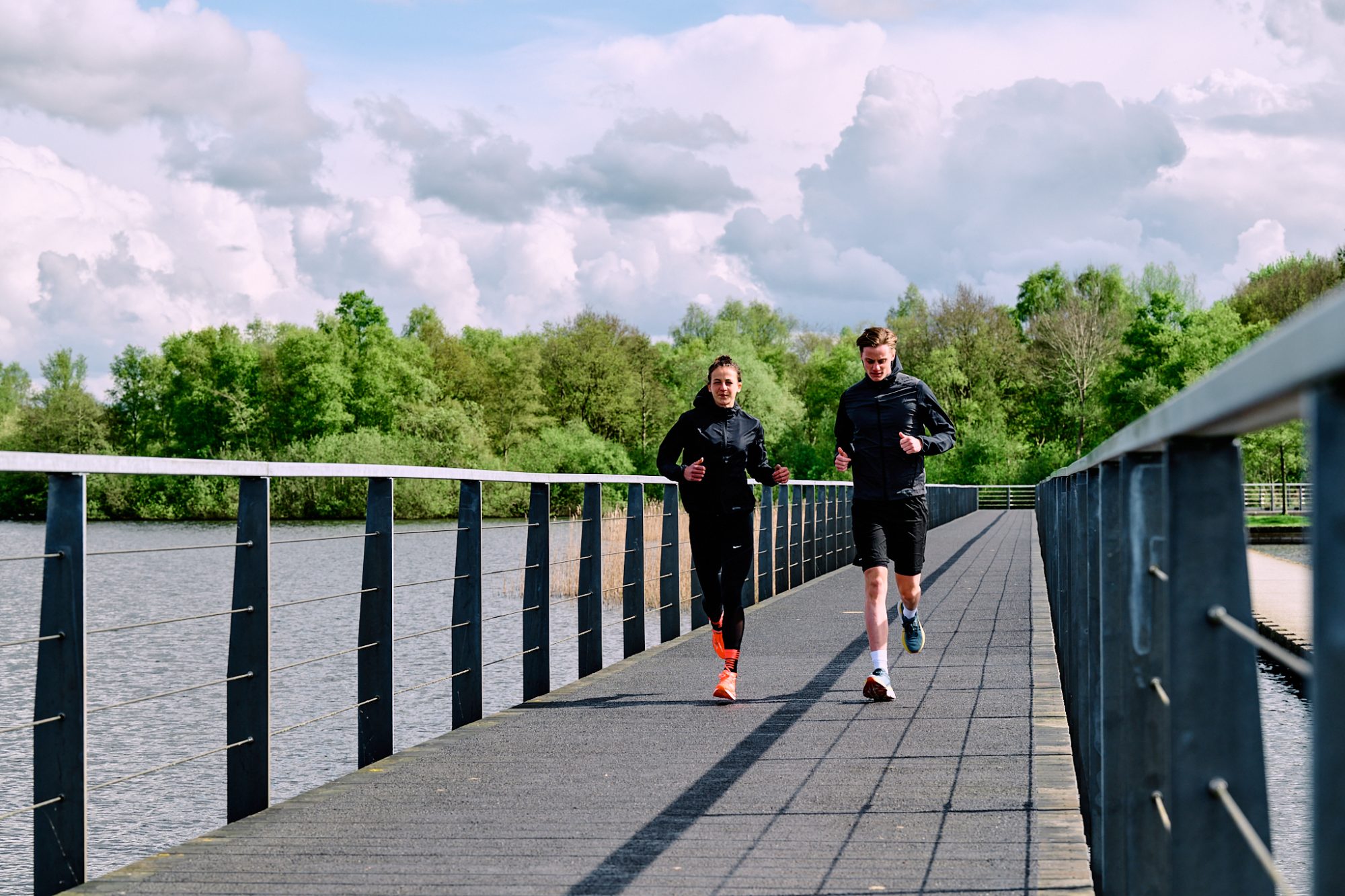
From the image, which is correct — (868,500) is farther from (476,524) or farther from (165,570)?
(165,570)

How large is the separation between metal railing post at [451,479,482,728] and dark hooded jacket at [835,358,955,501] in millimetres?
1785

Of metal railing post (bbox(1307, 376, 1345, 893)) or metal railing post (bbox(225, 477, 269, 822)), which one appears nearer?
metal railing post (bbox(1307, 376, 1345, 893))

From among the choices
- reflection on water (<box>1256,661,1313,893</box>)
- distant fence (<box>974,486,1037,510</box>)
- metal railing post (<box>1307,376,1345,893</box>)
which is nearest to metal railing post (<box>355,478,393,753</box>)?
reflection on water (<box>1256,661,1313,893</box>)

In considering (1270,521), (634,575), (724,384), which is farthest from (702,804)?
(1270,521)

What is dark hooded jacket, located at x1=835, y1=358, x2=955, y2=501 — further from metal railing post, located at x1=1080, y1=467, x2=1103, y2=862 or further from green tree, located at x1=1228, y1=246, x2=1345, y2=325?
green tree, located at x1=1228, y1=246, x2=1345, y2=325

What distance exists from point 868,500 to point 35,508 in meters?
48.4

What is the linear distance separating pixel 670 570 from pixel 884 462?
11.7 feet

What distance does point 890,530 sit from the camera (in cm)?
679

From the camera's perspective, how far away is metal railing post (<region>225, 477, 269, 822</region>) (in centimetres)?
449

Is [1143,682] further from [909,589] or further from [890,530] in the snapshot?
[909,589]

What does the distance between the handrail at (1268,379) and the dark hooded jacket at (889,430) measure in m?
4.70

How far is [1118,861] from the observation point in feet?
9.78

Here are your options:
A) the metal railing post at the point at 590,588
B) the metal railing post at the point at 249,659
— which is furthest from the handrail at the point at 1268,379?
the metal railing post at the point at 590,588

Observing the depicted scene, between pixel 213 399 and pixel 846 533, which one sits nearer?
pixel 846 533
